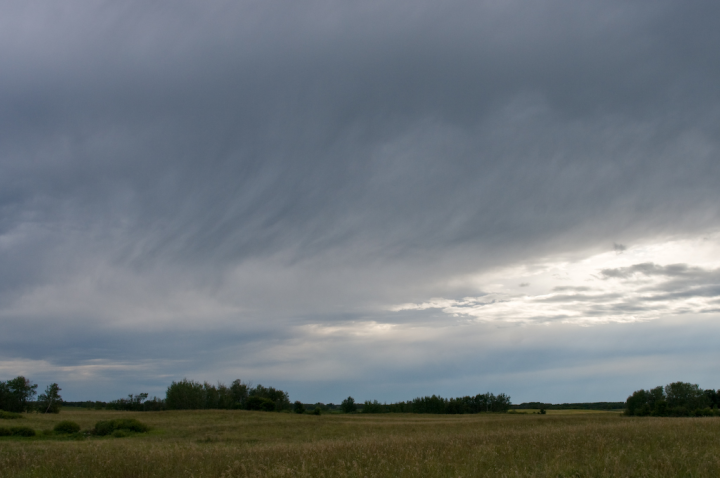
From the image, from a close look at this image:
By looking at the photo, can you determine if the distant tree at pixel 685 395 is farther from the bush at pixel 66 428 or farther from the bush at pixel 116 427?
the bush at pixel 66 428

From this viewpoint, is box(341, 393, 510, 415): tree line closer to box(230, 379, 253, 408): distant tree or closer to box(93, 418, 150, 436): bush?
box(230, 379, 253, 408): distant tree

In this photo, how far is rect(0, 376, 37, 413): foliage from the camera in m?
70.8

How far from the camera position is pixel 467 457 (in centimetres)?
932

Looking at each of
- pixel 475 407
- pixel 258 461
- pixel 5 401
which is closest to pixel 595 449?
pixel 258 461

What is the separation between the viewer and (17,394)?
74188mm

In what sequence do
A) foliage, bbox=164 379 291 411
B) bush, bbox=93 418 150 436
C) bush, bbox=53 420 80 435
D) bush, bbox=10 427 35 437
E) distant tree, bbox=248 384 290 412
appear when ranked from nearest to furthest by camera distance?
1. bush, bbox=10 427 35 437
2. bush, bbox=53 420 80 435
3. bush, bbox=93 418 150 436
4. foliage, bbox=164 379 291 411
5. distant tree, bbox=248 384 290 412

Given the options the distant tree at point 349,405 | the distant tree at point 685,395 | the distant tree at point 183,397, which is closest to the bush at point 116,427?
the distant tree at point 183,397

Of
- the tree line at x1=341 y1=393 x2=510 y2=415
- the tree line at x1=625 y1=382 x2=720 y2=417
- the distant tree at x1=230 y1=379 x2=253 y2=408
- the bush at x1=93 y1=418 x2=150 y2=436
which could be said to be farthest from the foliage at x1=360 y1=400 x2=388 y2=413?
the bush at x1=93 y1=418 x2=150 y2=436

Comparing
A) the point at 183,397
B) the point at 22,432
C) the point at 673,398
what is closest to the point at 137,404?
the point at 183,397

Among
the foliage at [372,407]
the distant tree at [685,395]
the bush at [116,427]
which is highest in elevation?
the bush at [116,427]

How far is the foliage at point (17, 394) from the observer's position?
70.8 meters

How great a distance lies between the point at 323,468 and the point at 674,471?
251 inches

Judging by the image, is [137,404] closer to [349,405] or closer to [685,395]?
[349,405]

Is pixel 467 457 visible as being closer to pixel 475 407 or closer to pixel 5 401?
pixel 5 401
